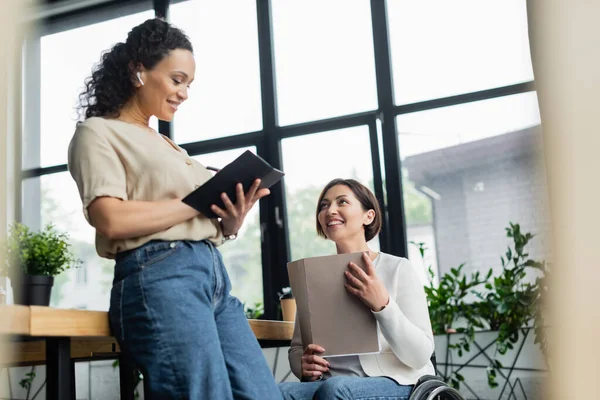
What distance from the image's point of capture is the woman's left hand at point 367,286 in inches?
68.0

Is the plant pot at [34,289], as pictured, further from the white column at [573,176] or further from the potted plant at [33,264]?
the white column at [573,176]

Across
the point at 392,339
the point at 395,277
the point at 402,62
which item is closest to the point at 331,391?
the point at 392,339

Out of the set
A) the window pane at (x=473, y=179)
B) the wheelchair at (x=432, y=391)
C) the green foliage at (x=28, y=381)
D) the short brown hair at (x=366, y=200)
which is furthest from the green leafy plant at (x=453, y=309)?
the green foliage at (x=28, y=381)

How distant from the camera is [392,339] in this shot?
5.81 ft

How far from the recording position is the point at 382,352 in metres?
1.87

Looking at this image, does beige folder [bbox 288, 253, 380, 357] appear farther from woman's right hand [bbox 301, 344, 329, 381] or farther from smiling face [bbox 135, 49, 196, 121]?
smiling face [bbox 135, 49, 196, 121]

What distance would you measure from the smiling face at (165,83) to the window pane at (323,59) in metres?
2.92

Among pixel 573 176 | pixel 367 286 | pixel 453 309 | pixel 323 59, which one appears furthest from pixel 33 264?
pixel 323 59

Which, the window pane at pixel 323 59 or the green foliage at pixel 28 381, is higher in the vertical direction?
the window pane at pixel 323 59

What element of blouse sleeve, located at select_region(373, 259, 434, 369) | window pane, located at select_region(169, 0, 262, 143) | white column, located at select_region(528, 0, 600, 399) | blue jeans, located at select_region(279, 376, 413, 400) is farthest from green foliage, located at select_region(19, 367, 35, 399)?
blouse sleeve, located at select_region(373, 259, 434, 369)

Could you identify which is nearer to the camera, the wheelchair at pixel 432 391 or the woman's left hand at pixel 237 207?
the woman's left hand at pixel 237 207

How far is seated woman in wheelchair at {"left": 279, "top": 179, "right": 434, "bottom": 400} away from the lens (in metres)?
1.73

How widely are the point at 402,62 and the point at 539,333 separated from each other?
1841 millimetres

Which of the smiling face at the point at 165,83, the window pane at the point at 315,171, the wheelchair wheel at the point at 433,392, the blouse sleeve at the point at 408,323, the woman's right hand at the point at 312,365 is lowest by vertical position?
the wheelchair wheel at the point at 433,392
